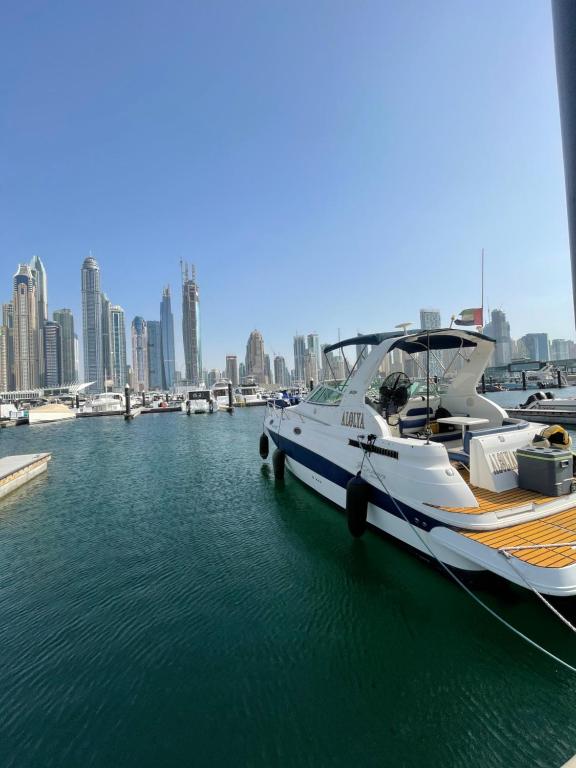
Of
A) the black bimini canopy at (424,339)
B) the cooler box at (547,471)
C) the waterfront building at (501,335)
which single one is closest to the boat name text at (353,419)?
the black bimini canopy at (424,339)

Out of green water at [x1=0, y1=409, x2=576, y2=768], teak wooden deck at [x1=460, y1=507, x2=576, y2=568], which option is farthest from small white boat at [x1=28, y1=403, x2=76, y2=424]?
teak wooden deck at [x1=460, y1=507, x2=576, y2=568]

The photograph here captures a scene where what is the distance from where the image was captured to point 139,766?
3402 mm

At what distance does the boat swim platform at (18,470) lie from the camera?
14.2 metres

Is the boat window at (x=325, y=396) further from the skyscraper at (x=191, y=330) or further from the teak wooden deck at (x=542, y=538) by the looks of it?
the skyscraper at (x=191, y=330)

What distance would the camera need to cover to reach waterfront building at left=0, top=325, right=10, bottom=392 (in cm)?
17512

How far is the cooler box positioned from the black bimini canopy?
3014 mm

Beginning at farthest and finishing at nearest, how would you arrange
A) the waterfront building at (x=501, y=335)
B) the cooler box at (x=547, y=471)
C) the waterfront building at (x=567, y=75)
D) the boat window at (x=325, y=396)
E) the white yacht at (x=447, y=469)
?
the waterfront building at (x=501, y=335) → the boat window at (x=325, y=396) → the cooler box at (x=547, y=471) → the white yacht at (x=447, y=469) → the waterfront building at (x=567, y=75)

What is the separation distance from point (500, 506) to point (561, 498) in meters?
1.17

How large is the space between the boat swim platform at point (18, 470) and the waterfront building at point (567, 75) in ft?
58.7

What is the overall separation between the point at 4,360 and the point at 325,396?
219223mm

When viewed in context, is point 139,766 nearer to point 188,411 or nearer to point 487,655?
point 487,655

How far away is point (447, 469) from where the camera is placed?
6305mm

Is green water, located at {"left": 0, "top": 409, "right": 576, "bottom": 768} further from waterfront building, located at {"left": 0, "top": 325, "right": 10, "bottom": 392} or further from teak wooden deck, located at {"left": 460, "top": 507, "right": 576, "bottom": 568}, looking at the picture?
waterfront building, located at {"left": 0, "top": 325, "right": 10, "bottom": 392}

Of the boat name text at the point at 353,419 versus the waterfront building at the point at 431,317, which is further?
the waterfront building at the point at 431,317
